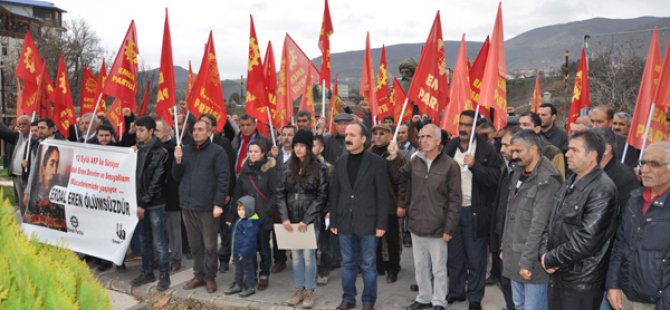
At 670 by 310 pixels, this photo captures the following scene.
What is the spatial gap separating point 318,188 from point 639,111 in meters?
3.53

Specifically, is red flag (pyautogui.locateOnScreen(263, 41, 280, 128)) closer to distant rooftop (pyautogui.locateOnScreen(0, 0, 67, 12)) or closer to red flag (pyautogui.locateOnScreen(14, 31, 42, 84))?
red flag (pyautogui.locateOnScreen(14, 31, 42, 84))

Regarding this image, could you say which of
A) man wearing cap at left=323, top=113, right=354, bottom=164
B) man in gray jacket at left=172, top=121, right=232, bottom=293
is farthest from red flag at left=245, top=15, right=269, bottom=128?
man in gray jacket at left=172, top=121, right=232, bottom=293

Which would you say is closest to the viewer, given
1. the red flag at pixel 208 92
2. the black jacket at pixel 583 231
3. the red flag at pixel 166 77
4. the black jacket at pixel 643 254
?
the black jacket at pixel 643 254

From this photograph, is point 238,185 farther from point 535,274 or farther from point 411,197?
point 535,274

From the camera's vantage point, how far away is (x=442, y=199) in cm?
527

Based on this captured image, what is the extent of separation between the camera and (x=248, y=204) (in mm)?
5930

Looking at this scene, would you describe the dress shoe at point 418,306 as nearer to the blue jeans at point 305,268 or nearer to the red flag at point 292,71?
the blue jeans at point 305,268

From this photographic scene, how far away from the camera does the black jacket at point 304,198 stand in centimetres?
569

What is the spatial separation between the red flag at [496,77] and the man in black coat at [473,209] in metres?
0.30

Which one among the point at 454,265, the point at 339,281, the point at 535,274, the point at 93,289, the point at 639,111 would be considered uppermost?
the point at 639,111

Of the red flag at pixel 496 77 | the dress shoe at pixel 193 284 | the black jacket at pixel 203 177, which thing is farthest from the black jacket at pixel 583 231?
the dress shoe at pixel 193 284

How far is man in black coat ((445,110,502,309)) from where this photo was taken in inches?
214

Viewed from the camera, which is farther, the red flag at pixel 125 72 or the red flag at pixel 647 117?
the red flag at pixel 125 72

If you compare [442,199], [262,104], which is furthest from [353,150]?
[262,104]
